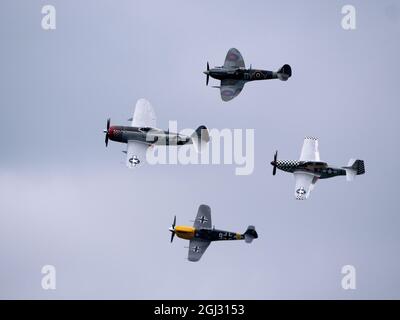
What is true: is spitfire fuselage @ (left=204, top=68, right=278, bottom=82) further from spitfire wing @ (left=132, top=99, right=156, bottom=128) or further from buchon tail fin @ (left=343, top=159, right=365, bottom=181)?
buchon tail fin @ (left=343, top=159, right=365, bottom=181)

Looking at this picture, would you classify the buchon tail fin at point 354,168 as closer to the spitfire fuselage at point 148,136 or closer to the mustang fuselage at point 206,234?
the mustang fuselage at point 206,234

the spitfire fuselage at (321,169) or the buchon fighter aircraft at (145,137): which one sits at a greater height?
the buchon fighter aircraft at (145,137)

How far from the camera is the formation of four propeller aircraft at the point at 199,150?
138m

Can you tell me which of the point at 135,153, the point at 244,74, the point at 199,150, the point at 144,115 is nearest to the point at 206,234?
the point at 199,150

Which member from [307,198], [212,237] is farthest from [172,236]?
[307,198]

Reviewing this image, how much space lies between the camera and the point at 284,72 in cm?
14150

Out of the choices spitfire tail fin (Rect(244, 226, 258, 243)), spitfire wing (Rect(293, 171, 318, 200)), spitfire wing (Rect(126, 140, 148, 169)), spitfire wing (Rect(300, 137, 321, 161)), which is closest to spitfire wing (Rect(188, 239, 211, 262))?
spitfire tail fin (Rect(244, 226, 258, 243))

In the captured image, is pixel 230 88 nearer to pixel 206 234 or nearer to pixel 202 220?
pixel 202 220

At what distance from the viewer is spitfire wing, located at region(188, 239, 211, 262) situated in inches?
5394

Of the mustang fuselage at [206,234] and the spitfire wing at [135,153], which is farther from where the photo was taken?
the mustang fuselage at [206,234]

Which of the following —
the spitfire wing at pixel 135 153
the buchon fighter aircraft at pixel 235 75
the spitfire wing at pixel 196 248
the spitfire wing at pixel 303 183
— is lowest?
the spitfire wing at pixel 196 248

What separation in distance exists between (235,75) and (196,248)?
52.8ft

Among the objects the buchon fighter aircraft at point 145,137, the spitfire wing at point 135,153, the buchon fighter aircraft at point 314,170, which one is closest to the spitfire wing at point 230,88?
the buchon fighter aircraft at point 145,137
